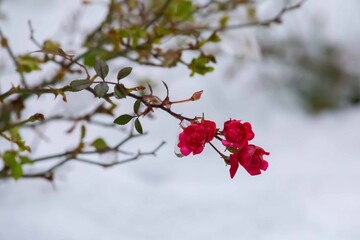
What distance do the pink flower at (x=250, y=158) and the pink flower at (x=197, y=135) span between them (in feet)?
0.07

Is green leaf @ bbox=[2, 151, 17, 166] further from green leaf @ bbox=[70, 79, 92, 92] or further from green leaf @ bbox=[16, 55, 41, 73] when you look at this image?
green leaf @ bbox=[70, 79, 92, 92]

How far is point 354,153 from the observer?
136cm

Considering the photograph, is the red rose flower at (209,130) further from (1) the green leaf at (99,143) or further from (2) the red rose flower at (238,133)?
(1) the green leaf at (99,143)

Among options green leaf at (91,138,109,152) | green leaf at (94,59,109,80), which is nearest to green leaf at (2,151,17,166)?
green leaf at (91,138,109,152)

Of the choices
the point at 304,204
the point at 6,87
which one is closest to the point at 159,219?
the point at 304,204

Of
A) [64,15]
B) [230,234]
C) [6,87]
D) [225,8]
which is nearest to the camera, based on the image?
[225,8]

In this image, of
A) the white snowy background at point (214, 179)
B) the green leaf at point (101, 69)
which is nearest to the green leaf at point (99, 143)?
the white snowy background at point (214, 179)

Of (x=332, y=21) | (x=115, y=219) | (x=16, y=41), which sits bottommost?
(x=115, y=219)

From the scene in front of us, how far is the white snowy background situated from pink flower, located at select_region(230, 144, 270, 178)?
0.28 meters

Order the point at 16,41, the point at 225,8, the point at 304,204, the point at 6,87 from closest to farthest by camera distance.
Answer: the point at 225,8 → the point at 304,204 → the point at 6,87 → the point at 16,41

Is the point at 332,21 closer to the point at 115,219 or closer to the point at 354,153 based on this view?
the point at 354,153

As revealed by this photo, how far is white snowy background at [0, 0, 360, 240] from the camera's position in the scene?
0.93 metres

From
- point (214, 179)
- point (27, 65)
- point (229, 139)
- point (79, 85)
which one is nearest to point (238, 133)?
point (229, 139)

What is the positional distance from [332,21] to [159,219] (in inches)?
36.2
